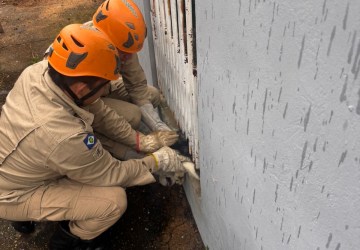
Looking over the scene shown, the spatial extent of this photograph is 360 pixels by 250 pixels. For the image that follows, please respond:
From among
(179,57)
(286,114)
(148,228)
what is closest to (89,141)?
(179,57)

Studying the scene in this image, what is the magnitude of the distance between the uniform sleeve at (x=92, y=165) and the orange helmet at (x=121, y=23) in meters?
0.79

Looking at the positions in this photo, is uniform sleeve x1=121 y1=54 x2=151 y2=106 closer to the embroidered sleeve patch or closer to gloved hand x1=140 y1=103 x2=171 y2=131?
gloved hand x1=140 y1=103 x2=171 y2=131

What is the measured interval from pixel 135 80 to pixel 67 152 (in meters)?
1.18

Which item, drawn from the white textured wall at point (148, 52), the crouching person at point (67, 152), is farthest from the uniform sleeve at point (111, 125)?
the white textured wall at point (148, 52)

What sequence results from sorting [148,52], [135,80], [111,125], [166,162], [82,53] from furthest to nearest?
[148,52] < [135,80] < [111,125] < [166,162] < [82,53]

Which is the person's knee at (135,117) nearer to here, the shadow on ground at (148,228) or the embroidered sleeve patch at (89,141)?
the shadow on ground at (148,228)

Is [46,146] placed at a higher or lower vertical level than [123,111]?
higher

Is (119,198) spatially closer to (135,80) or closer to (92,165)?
(92,165)

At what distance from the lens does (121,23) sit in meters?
2.50

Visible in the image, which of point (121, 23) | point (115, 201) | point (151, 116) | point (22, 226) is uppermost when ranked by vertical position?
point (121, 23)

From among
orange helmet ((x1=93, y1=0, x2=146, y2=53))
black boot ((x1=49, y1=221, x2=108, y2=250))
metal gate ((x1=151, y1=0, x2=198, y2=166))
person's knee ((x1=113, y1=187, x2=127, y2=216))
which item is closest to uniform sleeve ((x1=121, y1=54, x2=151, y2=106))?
metal gate ((x1=151, y1=0, x2=198, y2=166))

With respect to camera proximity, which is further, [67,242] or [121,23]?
[67,242]

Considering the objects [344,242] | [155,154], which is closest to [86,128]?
[155,154]

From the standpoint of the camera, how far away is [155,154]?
2.59 m
